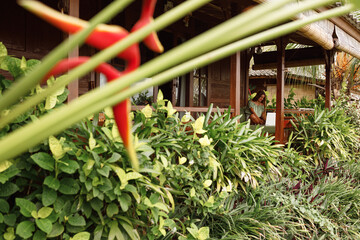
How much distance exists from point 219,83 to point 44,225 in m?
6.61

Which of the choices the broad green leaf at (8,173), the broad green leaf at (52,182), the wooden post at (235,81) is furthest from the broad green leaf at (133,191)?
the wooden post at (235,81)

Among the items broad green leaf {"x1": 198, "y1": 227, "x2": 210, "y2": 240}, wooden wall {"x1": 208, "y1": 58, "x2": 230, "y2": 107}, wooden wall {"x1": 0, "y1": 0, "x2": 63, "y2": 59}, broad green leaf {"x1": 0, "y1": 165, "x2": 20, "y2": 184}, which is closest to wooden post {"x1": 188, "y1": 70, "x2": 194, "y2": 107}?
wooden wall {"x1": 208, "y1": 58, "x2": 230, "y2": 107}

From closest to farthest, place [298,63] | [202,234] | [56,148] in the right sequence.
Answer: [56,148] → [202,234] → [298,63]

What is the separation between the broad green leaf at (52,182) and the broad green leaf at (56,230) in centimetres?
22

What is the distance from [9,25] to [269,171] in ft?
11.8

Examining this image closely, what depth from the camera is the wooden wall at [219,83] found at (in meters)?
7.58

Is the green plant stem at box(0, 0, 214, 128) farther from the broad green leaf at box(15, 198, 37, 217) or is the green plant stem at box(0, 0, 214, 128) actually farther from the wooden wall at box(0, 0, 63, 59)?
the wooden wall at box(0, 0, 63, 59)

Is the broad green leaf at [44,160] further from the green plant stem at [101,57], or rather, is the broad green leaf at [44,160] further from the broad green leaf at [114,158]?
the green plant stem at [101,57]

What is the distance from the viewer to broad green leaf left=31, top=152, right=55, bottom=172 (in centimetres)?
170

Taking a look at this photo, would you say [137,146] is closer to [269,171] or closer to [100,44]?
[100,44]

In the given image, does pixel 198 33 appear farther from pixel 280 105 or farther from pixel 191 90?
pixel 280 105

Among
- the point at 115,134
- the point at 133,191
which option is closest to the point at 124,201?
the point at 133,191

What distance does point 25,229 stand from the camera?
1641 millimetres

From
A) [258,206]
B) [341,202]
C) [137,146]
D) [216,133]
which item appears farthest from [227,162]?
[341,202]
